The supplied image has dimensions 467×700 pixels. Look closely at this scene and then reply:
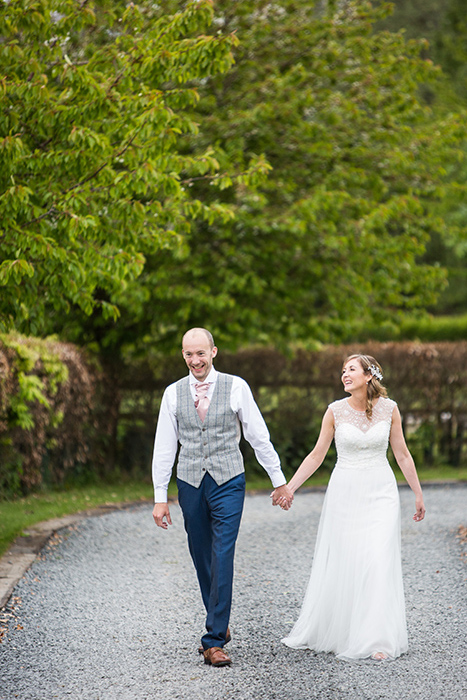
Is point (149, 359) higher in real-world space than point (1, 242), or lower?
lower

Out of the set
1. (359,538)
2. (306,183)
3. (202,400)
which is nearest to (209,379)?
(202,400)

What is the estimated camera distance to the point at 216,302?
11211mm

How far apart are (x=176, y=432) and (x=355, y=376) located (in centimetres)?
116

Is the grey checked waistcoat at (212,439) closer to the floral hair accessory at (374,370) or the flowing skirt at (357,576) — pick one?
the flowing skirt at (357,576)

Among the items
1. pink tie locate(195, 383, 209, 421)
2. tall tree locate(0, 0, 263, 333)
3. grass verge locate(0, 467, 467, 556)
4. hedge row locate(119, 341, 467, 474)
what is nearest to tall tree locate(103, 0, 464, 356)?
hedge row locate(119, 341, 467, 474)

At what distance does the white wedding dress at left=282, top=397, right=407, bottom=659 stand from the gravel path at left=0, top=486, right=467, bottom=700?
0.15 metres

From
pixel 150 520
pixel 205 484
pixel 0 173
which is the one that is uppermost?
pixel 0 173

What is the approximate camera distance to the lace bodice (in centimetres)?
477

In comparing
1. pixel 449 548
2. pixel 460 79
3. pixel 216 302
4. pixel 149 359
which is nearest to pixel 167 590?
pixel 449 548

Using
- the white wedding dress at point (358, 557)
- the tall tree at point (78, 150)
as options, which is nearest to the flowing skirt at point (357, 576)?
the white wedding dress at point (358, 557)

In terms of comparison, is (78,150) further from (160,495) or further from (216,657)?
(216,657)

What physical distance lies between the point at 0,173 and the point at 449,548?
517 cm

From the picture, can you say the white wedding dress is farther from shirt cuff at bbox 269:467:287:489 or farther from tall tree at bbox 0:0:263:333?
tall tree at bbox 0:0:263:333

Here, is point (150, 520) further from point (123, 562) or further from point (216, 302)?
point (216, 302)
